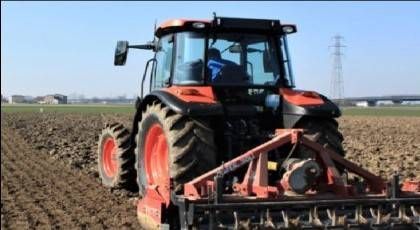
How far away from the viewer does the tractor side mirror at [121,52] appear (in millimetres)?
7590

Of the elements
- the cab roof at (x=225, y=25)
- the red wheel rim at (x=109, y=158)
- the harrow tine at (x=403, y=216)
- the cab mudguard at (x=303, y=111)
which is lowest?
the harrow tine at (x=403, y=216)

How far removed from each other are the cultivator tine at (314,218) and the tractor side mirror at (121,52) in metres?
3.31

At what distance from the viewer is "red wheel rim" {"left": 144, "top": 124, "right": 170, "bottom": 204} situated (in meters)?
6.57

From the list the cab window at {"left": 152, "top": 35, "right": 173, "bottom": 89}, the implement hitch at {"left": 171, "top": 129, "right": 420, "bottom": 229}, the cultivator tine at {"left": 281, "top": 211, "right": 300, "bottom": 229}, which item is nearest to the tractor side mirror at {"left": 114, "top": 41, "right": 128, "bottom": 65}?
the cab window at {"left": 152, "top": 35, "right": 173, "bottom": 89}

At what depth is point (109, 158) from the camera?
9273mm

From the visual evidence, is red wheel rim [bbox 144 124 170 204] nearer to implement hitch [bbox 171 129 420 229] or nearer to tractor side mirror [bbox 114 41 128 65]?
implement hitch [bbox 171 129 420 229]

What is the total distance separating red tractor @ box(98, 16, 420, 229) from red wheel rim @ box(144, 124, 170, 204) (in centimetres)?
1

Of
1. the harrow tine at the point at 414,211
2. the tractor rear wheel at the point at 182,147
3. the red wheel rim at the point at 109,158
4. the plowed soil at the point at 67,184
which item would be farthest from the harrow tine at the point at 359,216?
the red wheel rim at the point at 109,158

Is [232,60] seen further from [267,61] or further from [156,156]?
[156,156]

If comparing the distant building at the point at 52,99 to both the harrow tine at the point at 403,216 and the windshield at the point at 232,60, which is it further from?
the harrow tine at the point at 403,216

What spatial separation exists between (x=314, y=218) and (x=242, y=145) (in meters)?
1.30

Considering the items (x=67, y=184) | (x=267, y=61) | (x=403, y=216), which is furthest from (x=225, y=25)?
(x=67, y=184)

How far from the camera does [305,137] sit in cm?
584

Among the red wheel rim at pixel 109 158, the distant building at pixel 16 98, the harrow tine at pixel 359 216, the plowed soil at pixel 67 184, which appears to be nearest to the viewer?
the distant building at pixel 16 98
